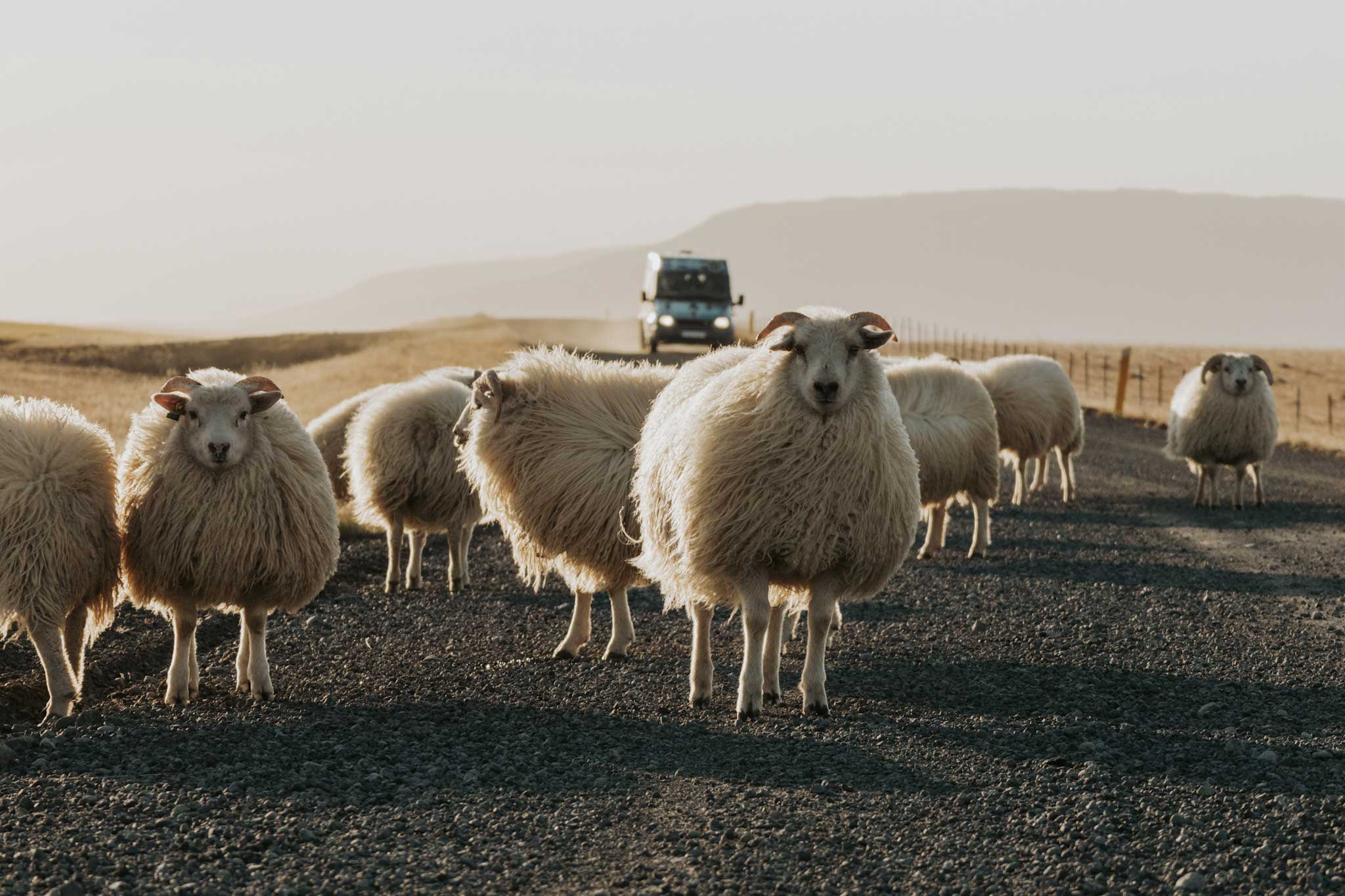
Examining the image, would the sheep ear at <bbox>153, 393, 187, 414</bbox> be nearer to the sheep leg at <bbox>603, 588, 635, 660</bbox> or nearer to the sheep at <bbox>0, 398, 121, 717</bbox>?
the sheep at <bbox>0, 398, 121, 717</bbox>

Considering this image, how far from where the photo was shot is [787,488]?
24.1ft

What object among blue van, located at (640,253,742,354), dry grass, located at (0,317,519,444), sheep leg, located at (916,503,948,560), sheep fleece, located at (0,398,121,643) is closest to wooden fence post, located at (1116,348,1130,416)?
blue van, located at (640,253,742,354)

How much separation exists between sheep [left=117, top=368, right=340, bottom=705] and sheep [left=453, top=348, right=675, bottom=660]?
163 centimetres

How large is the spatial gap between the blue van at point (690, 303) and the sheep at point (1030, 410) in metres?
19.5

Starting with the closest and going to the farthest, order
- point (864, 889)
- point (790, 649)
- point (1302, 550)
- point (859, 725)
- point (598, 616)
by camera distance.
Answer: point (864, 889) < point (859, 725) < point (790, 649) < point (598, 616) < point (1302, 550)

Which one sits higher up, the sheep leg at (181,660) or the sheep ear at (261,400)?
the sheep ear at (261,400)

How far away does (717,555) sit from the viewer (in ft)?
24.5

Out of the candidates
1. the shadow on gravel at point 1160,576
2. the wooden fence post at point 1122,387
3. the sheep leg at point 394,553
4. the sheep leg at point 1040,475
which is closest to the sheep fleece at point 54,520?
the sheep leg at point 394,553

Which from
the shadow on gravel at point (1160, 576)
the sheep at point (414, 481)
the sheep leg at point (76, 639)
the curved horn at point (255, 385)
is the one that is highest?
the curved horn at point (255, 385)

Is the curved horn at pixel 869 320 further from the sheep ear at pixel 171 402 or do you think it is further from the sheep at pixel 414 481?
the sheep at pixel 414 481

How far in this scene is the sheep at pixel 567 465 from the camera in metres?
9.06

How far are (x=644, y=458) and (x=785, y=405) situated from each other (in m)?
1.18

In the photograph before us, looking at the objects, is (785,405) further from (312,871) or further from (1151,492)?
(1151,492)

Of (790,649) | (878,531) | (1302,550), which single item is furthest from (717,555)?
(1302,550)
